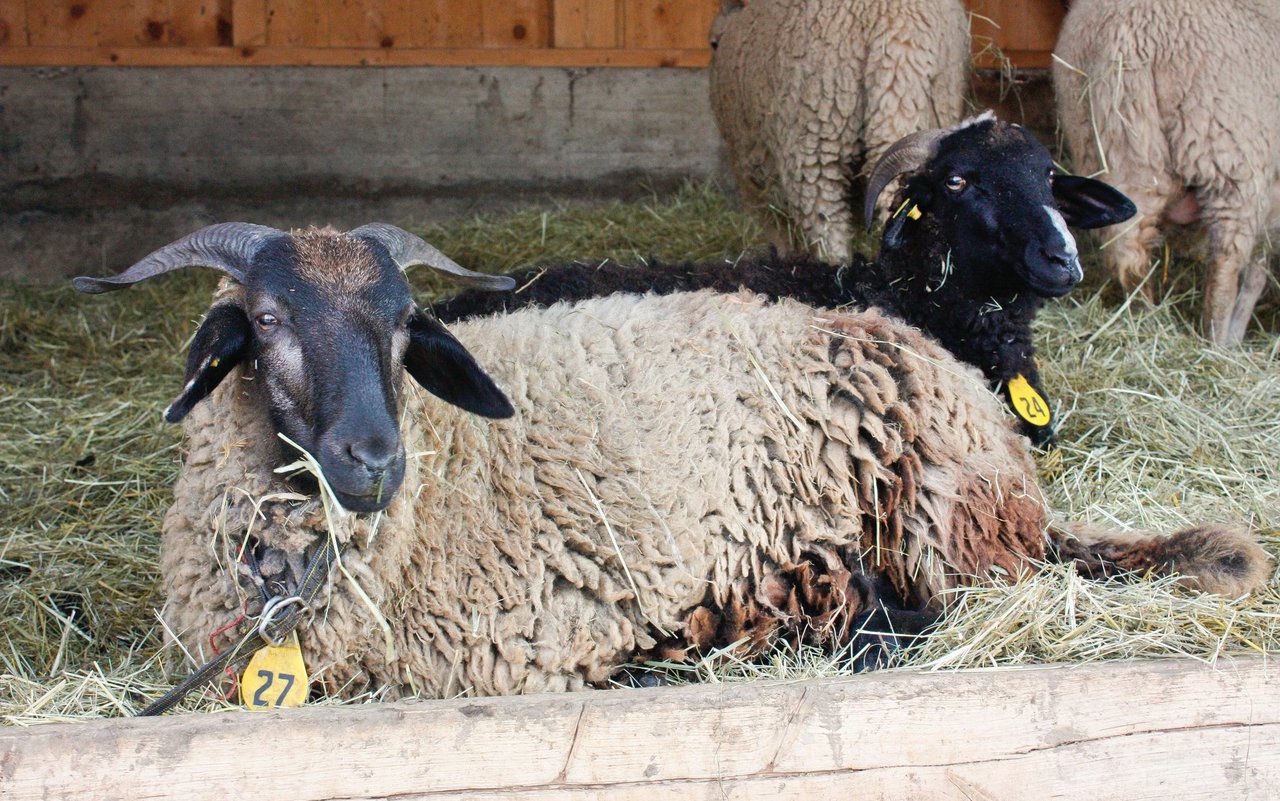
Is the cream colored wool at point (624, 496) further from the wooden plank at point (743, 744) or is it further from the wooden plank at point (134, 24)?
the wooden plank at point (134, 24)

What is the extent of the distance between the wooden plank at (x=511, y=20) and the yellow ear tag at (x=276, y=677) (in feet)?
23.3

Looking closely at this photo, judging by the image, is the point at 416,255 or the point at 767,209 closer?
the point at 416,255

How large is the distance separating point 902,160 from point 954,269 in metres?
0.55

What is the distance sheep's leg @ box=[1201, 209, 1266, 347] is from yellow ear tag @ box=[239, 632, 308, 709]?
4761 millimetres

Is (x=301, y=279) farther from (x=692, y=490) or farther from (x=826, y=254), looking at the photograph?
(x=826, y=254)

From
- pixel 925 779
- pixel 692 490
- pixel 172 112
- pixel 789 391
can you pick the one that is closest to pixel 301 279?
pixel 692 490

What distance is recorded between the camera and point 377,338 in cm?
291

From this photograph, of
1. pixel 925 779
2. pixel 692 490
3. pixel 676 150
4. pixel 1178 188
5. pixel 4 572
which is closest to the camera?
Result: pixel 925 779

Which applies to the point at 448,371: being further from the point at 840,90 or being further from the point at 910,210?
the point at 840,90

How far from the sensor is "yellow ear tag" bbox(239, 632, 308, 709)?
2865 millimetres

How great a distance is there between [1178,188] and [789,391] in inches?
128

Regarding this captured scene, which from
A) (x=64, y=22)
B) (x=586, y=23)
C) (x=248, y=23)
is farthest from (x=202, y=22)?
(x=586, y=23)

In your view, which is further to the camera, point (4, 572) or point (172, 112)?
point (172, 112)

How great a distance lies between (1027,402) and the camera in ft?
15.4
